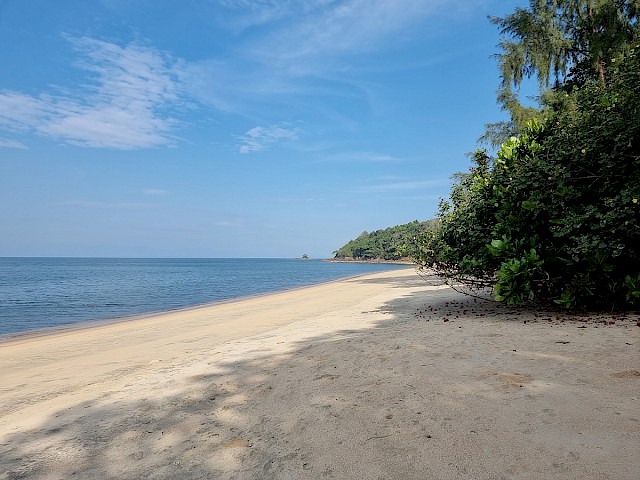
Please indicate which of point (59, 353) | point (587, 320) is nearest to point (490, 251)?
point (587, 320)

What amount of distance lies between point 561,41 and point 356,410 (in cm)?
1893

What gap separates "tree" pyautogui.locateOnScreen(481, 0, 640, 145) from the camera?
1439cm

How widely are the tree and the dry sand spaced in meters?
13.6

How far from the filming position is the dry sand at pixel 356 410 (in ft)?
8.20

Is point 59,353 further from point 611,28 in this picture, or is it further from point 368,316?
point 611,28

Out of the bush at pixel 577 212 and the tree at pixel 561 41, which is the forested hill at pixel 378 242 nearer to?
the tree at pixel 561 41

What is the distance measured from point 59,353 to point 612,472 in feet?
33.4

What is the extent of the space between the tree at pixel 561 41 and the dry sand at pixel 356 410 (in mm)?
13574

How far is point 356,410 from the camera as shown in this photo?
3352 millimetres

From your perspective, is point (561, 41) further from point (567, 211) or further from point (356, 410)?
point (356, 410)

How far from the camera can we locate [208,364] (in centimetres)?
555

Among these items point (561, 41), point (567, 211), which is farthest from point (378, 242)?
point (567, 211)

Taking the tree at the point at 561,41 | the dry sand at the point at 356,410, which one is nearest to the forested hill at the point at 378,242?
the tree at the point at 561,41

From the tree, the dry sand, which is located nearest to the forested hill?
the tree
